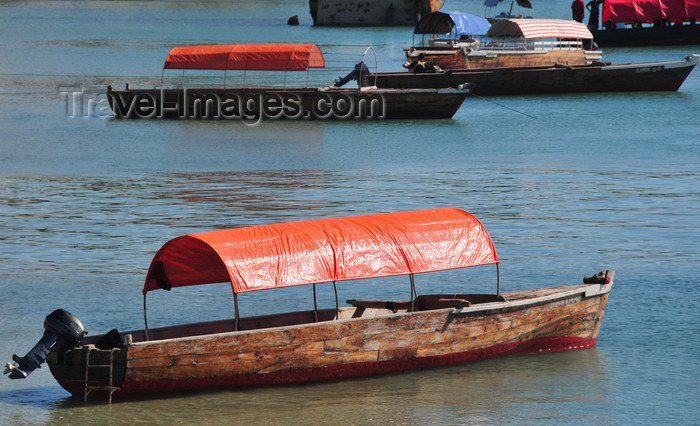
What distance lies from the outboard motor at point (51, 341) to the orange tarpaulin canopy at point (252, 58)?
1020 inches

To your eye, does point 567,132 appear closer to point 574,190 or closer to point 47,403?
point 574,190

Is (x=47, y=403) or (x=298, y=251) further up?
(x=298, y=251)

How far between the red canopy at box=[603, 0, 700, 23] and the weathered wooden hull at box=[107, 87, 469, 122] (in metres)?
28.8

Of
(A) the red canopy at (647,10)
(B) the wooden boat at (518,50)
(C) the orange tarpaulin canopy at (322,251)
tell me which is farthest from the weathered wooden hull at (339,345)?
(A) the red canopy at (647,10)

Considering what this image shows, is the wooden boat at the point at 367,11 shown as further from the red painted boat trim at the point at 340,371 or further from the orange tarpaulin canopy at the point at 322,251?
A: the orange tarpaulin canopy at the point at 322,251

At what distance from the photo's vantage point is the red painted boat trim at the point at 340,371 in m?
12.5

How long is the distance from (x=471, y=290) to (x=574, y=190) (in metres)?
9.40

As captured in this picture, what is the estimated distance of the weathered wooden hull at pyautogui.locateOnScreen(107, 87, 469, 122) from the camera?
128ft

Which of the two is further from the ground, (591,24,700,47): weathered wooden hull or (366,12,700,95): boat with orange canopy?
(591,24,700,47): weathered wooden hull

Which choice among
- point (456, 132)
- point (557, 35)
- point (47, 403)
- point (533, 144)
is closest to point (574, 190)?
point (533, 144)

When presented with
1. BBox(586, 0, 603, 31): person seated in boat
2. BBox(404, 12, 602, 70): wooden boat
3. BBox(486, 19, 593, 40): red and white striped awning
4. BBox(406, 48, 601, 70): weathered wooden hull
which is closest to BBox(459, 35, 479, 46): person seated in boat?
BBox(404, 12, 602, 70): wooden boat

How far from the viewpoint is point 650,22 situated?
6681 cm

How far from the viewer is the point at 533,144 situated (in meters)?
35.2

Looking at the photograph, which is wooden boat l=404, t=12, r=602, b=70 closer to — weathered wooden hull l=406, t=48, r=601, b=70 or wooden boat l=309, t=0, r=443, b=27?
weathered wooden hull l=406, t=48, r=601, b=70
